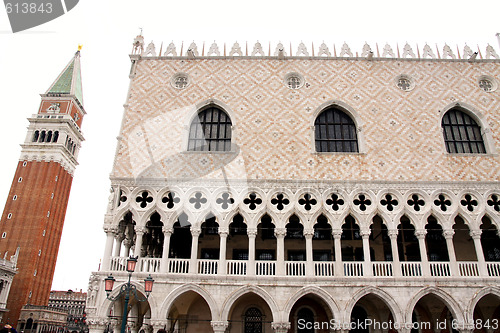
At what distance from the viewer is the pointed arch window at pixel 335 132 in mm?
14805

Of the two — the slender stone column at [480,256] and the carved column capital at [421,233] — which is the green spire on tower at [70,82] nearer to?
the carved column capital at [421,233]

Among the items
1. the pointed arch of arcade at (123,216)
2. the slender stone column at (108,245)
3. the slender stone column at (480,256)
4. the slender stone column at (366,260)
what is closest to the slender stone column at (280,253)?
the slender stone column at (366,260)

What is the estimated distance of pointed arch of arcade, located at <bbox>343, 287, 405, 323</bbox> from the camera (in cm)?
1205

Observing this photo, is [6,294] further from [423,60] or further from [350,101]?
[423,60]

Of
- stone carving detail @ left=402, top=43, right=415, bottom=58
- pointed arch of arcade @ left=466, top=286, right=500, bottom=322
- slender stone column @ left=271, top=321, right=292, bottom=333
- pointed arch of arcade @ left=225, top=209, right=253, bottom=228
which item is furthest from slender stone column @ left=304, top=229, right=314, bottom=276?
stone carving detail @ left=402, top=43, right=415, bottom=58

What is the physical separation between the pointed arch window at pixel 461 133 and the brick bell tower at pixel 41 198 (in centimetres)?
3665

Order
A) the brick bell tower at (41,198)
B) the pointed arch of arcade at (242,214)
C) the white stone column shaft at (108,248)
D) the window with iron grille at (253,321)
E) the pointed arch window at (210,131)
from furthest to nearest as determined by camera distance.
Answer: the brick bell tower at (41,198)
the pointed arch window at (210,131)
the window with iron grille at (253,321)
the pointed arch of arcade at (242,214)
the white stone column shaft at (108,248)

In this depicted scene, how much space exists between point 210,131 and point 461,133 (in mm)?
9848

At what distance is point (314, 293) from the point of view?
1241 centimetres

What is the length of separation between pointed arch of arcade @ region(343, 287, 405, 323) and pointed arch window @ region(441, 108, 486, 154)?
6245mm

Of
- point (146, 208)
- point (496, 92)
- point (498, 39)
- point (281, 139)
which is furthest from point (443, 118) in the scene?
point (146, 208)

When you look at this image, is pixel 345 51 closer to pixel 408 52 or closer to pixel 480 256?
pixel 408 52

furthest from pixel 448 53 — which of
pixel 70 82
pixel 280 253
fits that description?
pixel 70 82

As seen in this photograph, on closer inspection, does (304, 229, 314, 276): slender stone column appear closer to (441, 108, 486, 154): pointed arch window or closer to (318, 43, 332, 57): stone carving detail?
(441, 108, 486, 154): pointed arch window
